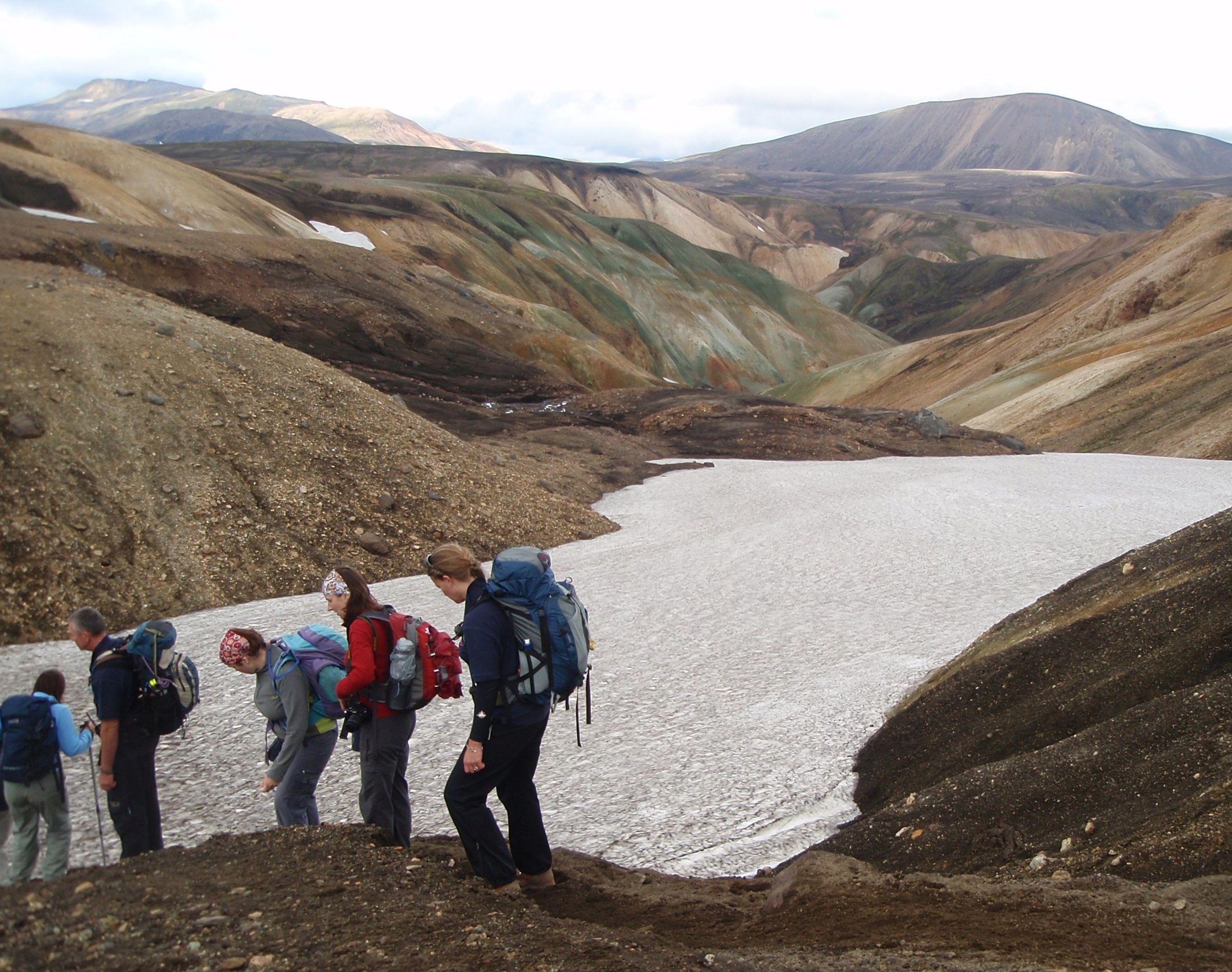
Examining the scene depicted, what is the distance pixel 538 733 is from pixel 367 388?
16371 millimetres

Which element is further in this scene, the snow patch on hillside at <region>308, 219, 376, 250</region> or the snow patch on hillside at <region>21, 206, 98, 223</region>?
the snow patch on hillside at <region>308, 219, 376, 250</region>

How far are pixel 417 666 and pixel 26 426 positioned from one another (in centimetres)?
1150

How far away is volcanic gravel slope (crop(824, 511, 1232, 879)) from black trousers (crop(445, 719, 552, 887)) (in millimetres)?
2209

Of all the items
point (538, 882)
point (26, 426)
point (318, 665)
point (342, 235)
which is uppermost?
point (342, 235)

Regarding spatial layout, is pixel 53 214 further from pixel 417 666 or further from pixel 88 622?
pixel 417 666

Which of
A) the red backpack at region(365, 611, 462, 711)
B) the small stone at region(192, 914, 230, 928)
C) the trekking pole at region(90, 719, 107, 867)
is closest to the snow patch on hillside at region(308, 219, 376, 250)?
the trekking pole at region(90, 719, 107, 867)

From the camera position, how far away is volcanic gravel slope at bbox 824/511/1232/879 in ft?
17.2

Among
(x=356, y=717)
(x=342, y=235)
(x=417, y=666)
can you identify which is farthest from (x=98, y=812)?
(x=342, y=235)

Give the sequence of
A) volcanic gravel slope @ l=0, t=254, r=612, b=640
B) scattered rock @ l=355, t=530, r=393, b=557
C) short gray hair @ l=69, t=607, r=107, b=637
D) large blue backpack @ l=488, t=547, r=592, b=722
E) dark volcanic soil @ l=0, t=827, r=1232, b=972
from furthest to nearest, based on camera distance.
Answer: scattered rock @ l=355, t=530, r=393, b=557
volcanic gravel slope @ l=0, t=254, r=612, b=640
short gray hair @ l=69, t=607, r=107, b=637
large blue backpack @ l=488, t=547, r=592, b=722
dark volcanic soil @ l=0, t=827, r=1232, b=972

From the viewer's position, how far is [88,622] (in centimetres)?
634

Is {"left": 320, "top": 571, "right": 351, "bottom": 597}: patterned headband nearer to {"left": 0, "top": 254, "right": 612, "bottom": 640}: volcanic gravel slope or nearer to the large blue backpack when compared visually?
the large blue backpack

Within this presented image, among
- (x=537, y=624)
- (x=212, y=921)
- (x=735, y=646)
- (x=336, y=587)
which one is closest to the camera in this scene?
(x=212, y=921)

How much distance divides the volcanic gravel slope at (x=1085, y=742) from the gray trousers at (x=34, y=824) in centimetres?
481

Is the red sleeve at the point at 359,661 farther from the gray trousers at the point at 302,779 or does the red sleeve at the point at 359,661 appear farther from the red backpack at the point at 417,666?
the gray trousers at the point at 302,779
